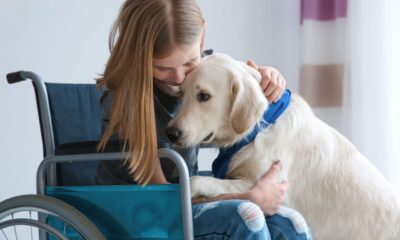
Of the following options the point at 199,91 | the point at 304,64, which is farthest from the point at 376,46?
the point at 199,91

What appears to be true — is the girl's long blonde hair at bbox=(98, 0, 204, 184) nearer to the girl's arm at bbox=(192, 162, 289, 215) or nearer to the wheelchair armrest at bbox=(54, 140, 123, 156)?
the wheelchair armrest at bbox=(54, 140, 123, 156)

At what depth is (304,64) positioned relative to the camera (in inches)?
121

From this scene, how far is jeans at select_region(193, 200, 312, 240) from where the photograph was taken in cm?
144

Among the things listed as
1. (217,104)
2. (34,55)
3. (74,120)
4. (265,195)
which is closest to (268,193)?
(265,195)

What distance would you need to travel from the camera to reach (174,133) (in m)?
1.68

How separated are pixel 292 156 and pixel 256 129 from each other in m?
0.13

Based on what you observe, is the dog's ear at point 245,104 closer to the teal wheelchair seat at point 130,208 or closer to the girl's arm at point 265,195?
the girl's arm at point 265,195

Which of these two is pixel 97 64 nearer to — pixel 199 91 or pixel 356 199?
pixel 199 91

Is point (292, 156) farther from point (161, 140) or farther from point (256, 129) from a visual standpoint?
point (161, 140)

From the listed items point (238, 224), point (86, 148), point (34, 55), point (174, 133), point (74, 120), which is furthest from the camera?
point (34, 55)

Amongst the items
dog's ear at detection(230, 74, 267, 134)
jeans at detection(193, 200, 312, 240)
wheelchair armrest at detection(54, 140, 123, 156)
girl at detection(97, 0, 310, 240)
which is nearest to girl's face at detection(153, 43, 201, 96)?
girl at detection(97, 0, 310, 240)

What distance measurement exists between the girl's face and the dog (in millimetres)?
28

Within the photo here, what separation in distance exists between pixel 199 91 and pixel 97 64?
4.33ft

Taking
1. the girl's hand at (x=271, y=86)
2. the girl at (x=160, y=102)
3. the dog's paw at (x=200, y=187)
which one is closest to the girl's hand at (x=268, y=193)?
the girl at (x=160, y=102)
